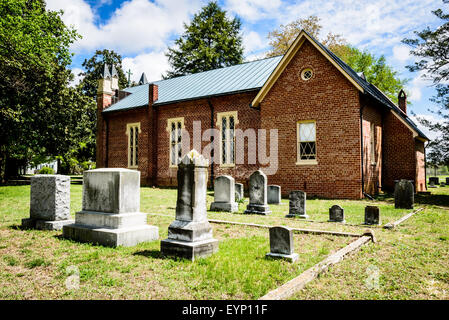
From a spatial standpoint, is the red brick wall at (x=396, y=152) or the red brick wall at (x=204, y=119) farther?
the red brick wall at (x=204, y=119)

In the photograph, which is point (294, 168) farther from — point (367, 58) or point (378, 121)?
point (367, 58)

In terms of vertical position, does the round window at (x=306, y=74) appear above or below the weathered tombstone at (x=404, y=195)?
above

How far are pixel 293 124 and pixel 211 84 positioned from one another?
25.3 ft

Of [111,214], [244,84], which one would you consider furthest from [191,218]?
[244,84]

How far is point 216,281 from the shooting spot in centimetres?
423

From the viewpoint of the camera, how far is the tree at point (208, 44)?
37938 millimetres

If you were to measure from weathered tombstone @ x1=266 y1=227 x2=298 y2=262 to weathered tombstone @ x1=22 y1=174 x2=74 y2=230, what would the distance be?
17.4ft

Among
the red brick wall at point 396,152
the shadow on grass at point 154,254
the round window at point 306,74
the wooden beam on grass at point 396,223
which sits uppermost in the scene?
the round window at point 306,74

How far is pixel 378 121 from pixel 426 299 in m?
15.1

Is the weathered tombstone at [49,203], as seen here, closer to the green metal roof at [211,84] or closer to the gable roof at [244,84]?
the gable roof at [244,84]

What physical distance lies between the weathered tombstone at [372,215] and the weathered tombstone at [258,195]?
327 cm

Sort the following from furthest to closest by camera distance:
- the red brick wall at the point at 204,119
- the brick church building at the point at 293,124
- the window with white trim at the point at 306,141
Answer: the red brick wall at the point at 204,119 < the window with white trim at the point at 306,141 < the brick church building at the point at 293,124

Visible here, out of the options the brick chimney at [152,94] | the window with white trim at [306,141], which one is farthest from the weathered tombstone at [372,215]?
the brick chimney at [152,94]

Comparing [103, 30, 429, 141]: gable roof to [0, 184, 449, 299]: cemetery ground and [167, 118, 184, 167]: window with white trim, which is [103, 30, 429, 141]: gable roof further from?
[0, 184, 449, 299]: cemetery ground
